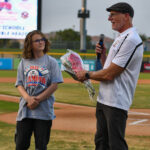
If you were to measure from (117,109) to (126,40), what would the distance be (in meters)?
0.68

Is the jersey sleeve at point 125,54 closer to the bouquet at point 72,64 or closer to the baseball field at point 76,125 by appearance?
the bouquet at point 72,64

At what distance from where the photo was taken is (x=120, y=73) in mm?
3877

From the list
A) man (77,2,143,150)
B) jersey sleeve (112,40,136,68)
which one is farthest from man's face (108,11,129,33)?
jersey sleeve (112,40,136,68)

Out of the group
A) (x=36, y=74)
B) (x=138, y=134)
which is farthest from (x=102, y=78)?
(x=138, y=134)

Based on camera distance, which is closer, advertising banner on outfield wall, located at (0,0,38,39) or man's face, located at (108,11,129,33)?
man's face, located at (108,11,129,33)

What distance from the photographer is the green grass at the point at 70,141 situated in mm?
6373

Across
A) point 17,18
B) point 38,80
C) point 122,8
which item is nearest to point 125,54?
point 122,8

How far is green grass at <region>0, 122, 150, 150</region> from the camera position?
6373mm

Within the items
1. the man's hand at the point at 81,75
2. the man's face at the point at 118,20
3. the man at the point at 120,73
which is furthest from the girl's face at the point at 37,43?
the man's face at the point at 118,20

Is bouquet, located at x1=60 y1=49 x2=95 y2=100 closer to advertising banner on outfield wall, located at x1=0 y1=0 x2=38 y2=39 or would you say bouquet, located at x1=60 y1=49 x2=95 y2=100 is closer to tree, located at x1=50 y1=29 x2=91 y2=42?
advertising banner on outfield wall, located at x1=0 y1=0 x2=38 y2=39

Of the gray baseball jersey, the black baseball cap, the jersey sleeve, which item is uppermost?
the black baseball cap

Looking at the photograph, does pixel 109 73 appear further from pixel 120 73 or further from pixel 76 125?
pixel 76 125

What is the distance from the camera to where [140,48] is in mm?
3912

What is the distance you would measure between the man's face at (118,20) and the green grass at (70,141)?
286 centimetres
